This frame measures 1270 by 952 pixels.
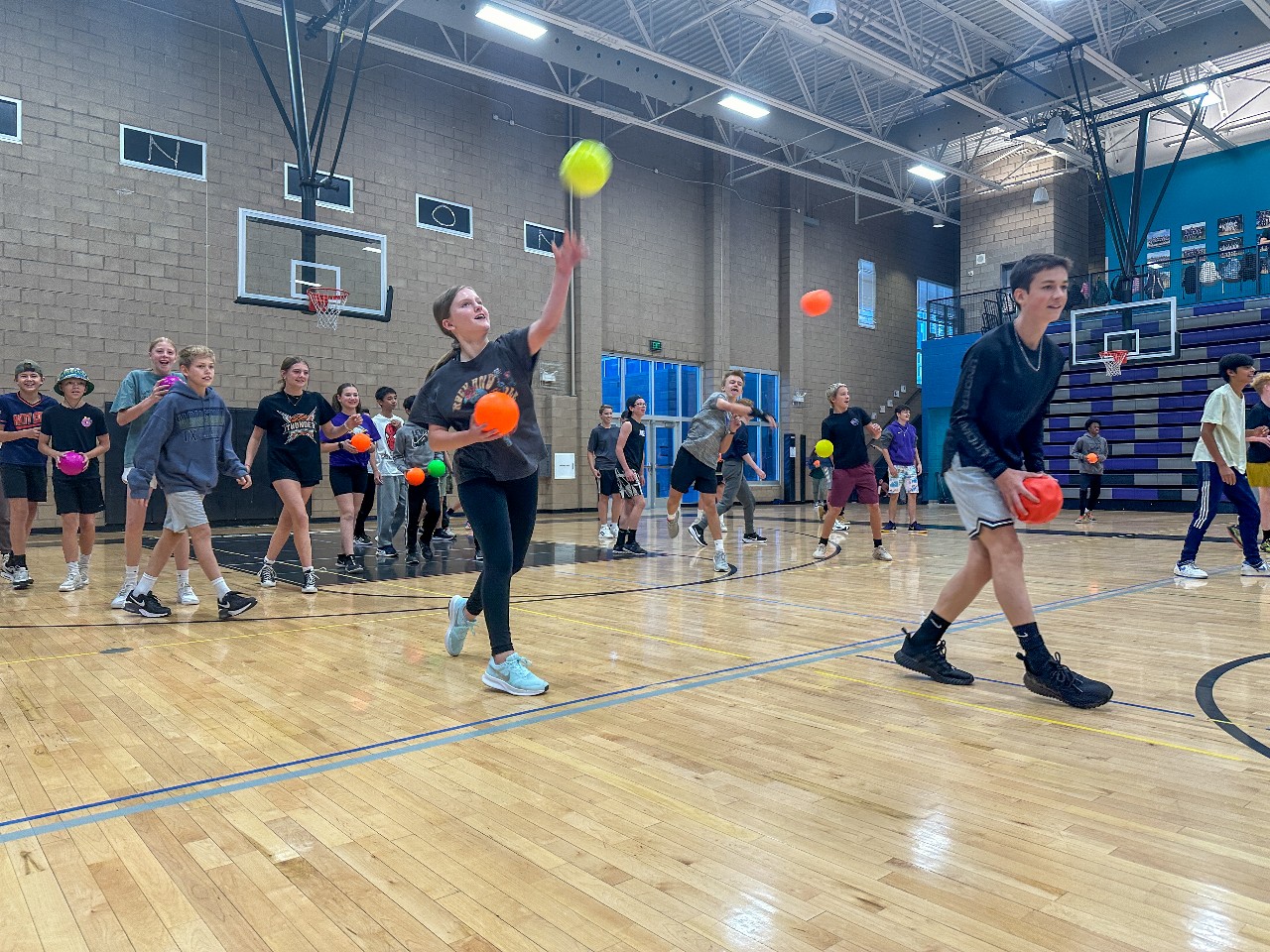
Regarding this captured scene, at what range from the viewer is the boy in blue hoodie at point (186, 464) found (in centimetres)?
502

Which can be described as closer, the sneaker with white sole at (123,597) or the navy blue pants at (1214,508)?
the sneaker with white sole at (123,597)

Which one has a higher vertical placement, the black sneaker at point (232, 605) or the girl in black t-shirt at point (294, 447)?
the girl in black t-shirt at point (294, 447)

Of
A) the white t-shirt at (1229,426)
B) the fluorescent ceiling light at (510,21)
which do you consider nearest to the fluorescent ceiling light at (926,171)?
the fluorescent ceiling light at (510,21)

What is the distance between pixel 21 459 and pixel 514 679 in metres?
5.46

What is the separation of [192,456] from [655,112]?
616 inches

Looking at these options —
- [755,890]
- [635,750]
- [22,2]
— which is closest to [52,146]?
[22,2]

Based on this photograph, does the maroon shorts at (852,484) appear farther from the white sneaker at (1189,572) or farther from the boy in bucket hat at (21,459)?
the boy in bucket hat at (21,459)

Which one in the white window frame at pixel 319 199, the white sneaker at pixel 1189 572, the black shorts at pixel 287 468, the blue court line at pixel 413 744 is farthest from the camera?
the white window frame at pixel 319 199

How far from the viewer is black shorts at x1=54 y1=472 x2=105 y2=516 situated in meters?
6.37

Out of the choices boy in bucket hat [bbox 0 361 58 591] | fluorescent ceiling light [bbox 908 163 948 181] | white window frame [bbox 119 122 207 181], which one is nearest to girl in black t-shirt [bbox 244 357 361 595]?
boy in bucket hat [bbox 0 361 58 591]

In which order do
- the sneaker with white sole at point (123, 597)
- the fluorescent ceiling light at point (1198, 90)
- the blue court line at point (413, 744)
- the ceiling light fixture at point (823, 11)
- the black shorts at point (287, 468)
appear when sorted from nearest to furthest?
the blue court line at point (413, 744), the sneaker with white sole at point (123, 597), the black shorts at point (287, 468), the ceiling light fixture at point (823, 11), the fluorescent ceiling light at point (1198, 90)

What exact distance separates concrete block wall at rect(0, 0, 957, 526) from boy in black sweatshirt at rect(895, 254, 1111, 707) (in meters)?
12.3

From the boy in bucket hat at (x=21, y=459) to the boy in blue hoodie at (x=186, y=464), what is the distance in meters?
2.08

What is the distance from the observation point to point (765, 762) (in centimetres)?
252
